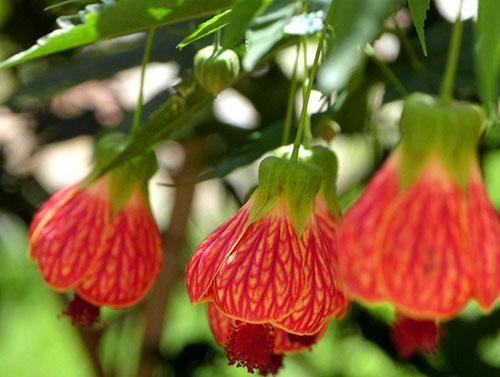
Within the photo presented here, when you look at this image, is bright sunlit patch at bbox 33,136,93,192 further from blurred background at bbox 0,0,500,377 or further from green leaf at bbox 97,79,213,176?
green leaf at bbox 97,79,213,176

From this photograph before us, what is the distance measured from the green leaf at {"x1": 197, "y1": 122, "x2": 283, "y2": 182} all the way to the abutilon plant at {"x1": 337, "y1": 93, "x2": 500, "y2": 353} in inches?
10.4

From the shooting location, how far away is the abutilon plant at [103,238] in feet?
3.18

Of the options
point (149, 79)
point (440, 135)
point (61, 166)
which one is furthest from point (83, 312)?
point (61, 166)

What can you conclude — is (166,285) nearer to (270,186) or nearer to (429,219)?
(270,186)

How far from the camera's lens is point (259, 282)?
0.79m

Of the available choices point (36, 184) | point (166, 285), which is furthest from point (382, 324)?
point (36, 184)

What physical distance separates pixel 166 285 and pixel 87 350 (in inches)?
6.0

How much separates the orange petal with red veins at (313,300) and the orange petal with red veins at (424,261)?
0.12 metres

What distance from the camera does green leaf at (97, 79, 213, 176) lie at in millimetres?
912

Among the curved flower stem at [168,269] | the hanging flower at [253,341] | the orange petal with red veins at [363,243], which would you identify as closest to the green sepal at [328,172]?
the hanging flower at [253,341]

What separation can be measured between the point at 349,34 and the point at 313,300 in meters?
0.24

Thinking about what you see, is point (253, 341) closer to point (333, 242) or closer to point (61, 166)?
point (333, 242)

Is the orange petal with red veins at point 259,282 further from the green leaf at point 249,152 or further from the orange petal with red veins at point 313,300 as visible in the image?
the green leaf at point 249,152

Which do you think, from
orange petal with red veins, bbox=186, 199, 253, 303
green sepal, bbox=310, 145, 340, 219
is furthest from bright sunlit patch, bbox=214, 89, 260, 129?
orange petal with red veins, bbox=186, 199, 253, 303
